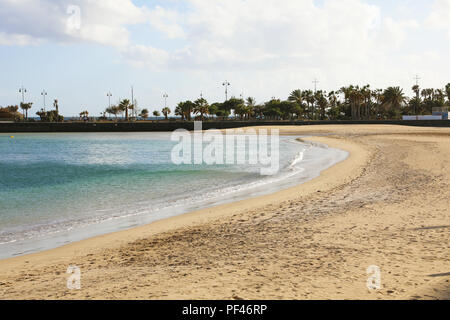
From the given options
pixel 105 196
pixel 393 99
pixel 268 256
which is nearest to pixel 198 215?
pixel 268 256

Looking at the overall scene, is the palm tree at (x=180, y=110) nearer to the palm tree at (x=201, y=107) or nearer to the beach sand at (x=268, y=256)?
the palm tree at (x=201, y=107)

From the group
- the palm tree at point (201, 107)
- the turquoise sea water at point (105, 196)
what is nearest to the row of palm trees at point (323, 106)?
the palm tree at point (201, 107)

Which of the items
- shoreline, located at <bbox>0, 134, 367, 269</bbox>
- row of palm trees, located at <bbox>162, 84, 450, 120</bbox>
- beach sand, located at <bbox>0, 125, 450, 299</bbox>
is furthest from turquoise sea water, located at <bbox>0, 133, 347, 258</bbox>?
row of palm trees, located at <bbox>162, 84, 450, 120</bbox>

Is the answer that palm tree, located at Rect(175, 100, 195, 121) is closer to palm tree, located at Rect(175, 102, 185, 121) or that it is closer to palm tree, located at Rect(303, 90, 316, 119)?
palm tree, located at Rect(175, 102, 185, 121)

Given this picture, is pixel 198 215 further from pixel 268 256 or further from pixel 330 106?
pixel 330 106

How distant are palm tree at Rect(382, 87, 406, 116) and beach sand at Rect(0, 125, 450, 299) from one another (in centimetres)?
11192

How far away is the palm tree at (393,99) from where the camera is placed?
113m

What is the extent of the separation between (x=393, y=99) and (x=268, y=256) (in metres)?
120

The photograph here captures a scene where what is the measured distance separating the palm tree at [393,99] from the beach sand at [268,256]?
112 meters

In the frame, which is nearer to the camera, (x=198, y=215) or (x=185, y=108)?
(x=198, y=215)

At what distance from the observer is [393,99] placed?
377 feet
